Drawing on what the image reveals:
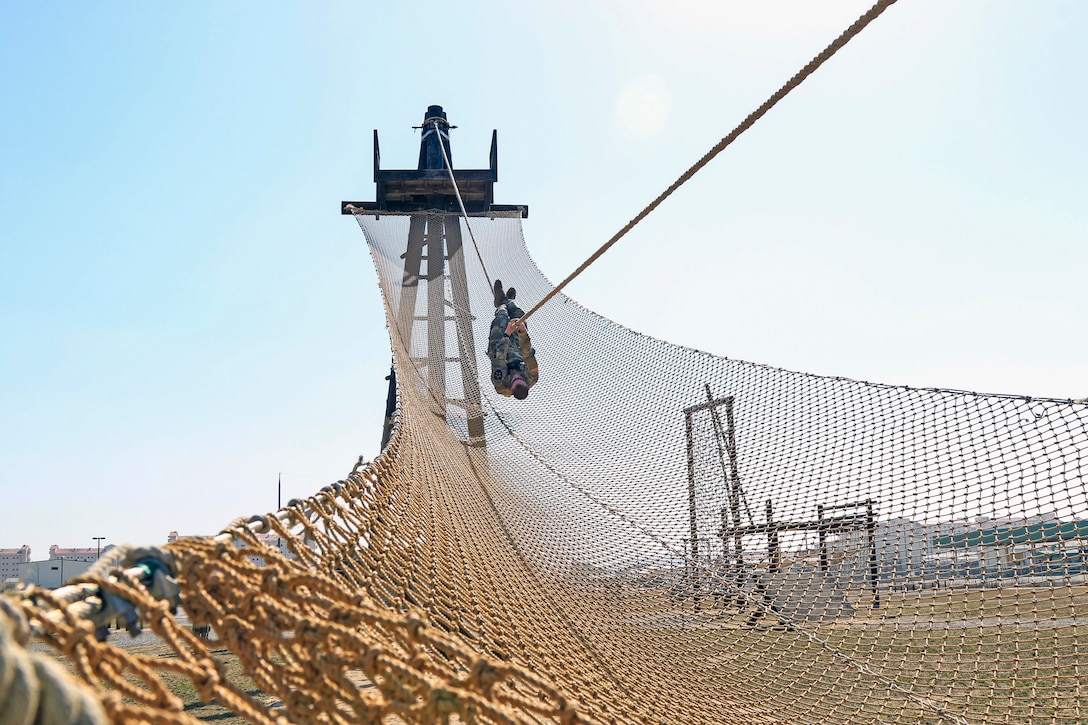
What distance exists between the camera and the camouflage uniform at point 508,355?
5.01m

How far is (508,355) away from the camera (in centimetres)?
503

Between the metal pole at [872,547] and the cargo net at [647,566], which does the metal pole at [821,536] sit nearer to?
the cargo net at [647,566]

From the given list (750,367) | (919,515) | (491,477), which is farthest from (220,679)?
(491,477)

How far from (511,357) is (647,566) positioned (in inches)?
80.4

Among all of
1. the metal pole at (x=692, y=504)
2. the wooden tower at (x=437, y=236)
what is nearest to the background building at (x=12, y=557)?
the wooden tower at (x=437, y=236)

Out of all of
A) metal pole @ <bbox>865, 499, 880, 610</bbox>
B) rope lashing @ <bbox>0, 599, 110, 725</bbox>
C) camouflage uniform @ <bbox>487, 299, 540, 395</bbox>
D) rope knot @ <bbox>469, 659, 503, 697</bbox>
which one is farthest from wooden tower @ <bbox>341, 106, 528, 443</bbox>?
rope lashing @ <bbox>0, 599, 110, 725</bbox>

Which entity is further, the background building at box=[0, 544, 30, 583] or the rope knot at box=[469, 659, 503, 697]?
the background building at box=[0, 544, 30, 583]

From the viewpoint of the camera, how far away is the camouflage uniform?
501cm

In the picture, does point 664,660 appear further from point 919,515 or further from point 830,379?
point 830,379

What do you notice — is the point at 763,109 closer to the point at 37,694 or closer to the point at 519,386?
the point at 37,694

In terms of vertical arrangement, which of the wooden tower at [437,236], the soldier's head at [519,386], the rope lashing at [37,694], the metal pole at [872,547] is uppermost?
the wooden tower at [437,236]

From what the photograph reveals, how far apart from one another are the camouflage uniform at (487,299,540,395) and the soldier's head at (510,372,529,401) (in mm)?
23

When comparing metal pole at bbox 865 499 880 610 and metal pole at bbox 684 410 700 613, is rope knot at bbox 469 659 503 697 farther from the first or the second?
metal pole at bbox 684 410 700 613

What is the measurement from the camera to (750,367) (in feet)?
12.0
